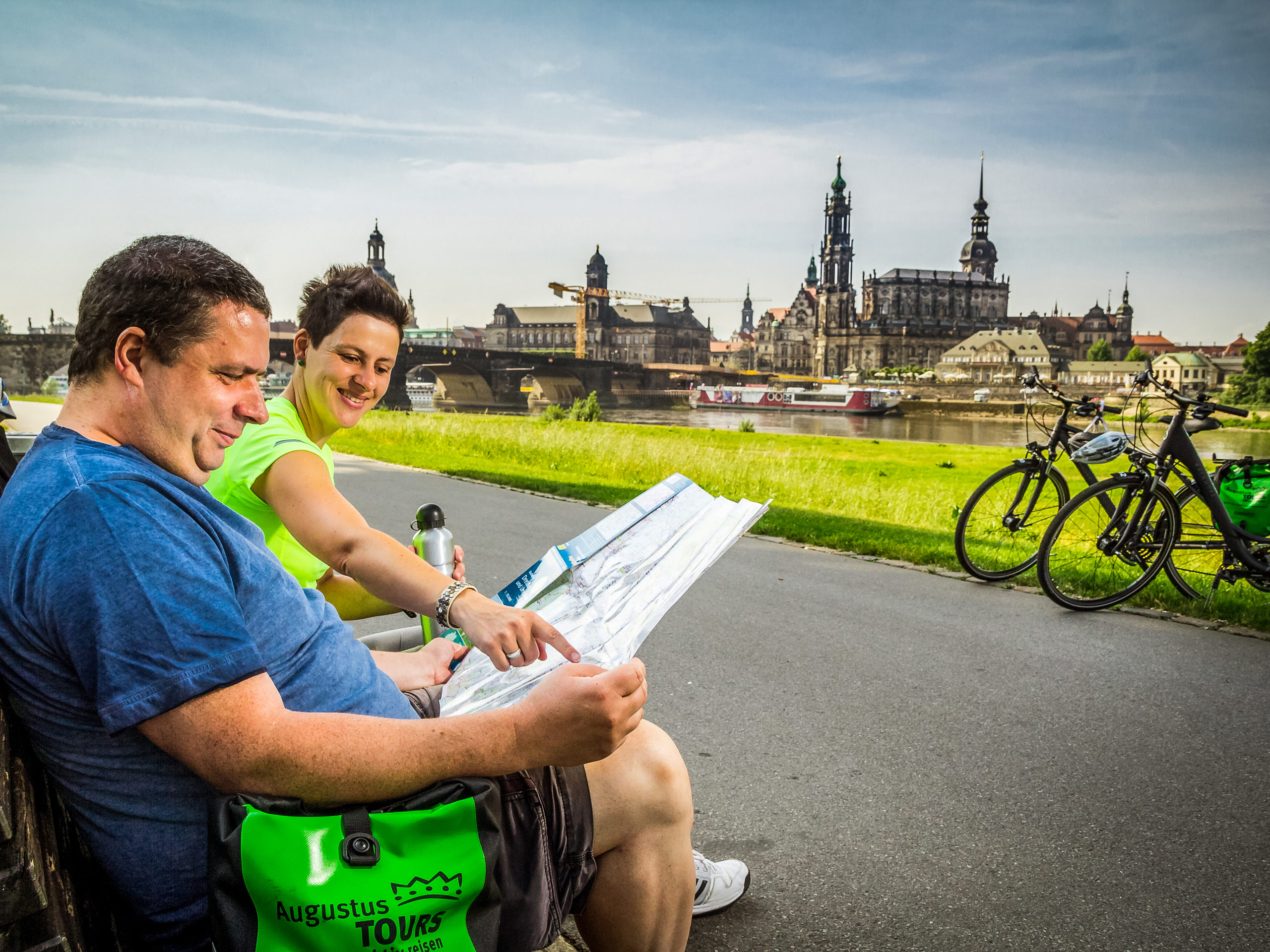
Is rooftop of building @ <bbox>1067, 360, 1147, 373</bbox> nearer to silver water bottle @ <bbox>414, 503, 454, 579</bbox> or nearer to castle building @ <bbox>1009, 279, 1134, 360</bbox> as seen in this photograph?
castle building @ <bbox>1009, 279, 1134, 360</bbox>

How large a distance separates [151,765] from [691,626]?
3.84 metres

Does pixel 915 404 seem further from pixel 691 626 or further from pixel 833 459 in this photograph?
pixel 691 626

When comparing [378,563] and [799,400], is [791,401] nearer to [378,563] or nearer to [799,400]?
[799,400]

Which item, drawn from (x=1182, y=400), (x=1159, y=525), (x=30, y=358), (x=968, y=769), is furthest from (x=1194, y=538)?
(x=30, y=358)

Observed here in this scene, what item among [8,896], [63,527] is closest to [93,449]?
[63,527]

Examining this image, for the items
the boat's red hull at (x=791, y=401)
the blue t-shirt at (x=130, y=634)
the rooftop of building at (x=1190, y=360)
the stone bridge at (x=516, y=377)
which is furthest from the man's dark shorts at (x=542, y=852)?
the rooftop of building at (x=1190, y=360)

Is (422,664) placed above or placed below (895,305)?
below

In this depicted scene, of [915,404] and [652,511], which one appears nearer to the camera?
[652,511]

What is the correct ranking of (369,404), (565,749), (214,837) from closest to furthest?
(214,837)
(565,749)
(369,404)

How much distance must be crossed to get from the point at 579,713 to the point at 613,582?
500 mm

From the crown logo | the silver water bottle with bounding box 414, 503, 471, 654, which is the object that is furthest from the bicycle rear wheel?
the crown logo

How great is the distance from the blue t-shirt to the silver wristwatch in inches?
14.5

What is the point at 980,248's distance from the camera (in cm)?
14562

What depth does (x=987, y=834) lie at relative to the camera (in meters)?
2.61
